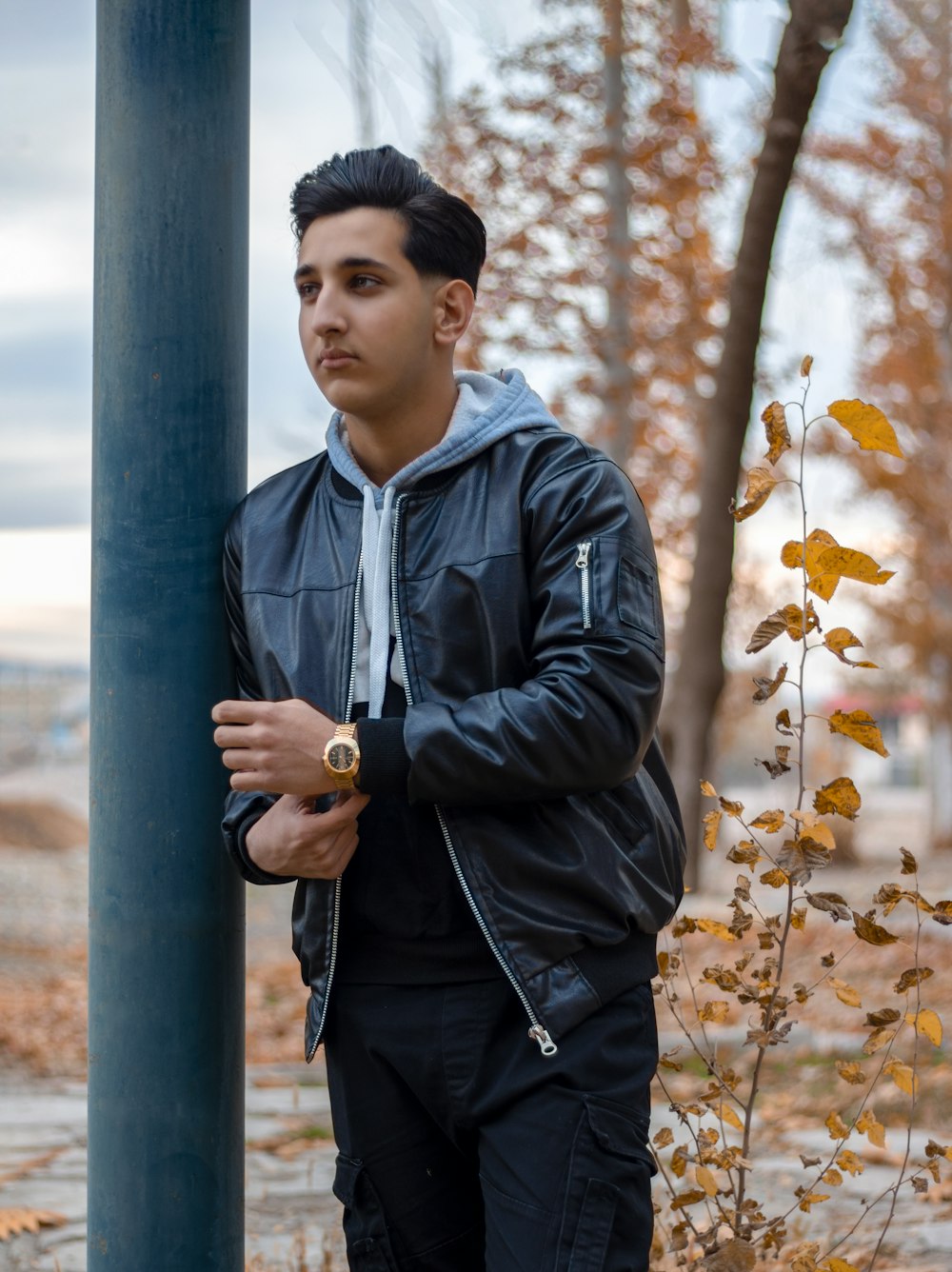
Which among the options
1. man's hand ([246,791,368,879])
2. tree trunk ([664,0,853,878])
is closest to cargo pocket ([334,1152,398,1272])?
man's hand ([246,791,368,879])

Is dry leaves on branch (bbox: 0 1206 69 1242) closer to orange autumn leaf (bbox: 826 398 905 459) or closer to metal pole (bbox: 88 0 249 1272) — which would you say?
metal pole (bbox: 88 0 249 1272)

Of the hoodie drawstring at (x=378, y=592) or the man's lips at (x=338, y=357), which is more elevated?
the man's lips at (x=338, y=357)

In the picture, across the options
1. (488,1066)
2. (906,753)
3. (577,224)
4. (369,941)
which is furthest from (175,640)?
(906,753)

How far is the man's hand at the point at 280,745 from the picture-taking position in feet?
6.61

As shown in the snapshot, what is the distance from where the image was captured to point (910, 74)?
1859 cm

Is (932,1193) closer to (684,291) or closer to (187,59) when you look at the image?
(187,59)

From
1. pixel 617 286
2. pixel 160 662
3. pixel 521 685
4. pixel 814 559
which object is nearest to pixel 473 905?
pixel 521 685

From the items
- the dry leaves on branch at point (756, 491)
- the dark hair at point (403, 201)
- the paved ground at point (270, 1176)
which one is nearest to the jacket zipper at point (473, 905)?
the dark hair at point (403, 201)

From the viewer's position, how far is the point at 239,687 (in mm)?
2521

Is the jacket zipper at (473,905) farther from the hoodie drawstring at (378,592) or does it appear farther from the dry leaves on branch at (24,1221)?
the dry leaves on branch at (24,1221)

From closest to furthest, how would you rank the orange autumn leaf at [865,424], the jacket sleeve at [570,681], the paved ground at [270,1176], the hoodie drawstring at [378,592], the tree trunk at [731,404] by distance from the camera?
the jacket sleeve at [570,681]
the hoodie drawstring at [378,592]
the orange autumn leaf at [865,424]
the paved ground at [270,1176]
the tree trunk at [731,404]

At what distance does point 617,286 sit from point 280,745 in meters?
9.86

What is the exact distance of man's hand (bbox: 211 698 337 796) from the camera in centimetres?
201

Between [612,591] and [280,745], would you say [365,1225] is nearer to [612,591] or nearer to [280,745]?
[280,745]
